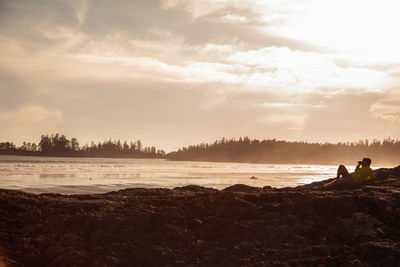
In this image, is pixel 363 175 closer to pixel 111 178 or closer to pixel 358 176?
pixel 358 176

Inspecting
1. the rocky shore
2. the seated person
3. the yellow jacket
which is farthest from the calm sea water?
the yellow jacket

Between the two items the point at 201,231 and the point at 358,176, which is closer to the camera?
the point at 201,231

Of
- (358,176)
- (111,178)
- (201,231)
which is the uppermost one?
(358,176)

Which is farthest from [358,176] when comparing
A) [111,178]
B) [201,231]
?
[111,178]

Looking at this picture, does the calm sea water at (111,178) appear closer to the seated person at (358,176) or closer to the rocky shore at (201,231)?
the rocky shore at (201,231)

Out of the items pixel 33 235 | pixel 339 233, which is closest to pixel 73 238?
pixel 33 235

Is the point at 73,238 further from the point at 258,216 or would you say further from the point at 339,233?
the point at 339,233

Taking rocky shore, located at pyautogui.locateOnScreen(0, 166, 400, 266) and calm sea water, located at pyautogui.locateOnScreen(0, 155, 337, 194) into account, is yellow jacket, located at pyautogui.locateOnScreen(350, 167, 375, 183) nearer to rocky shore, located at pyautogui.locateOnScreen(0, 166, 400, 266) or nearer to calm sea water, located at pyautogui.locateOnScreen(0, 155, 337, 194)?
rocky shore, located at pyautogui.locateOnScreen(0, 166, 400, 266)

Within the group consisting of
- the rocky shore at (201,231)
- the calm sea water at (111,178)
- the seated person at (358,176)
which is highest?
the seated person at (358,176)

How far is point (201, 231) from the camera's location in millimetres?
7105

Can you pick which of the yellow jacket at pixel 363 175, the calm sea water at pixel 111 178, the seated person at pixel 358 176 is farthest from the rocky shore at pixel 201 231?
the calm sea water at pixel 111 178

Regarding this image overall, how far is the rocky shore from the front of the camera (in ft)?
19.9

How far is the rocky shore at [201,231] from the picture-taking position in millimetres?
6074

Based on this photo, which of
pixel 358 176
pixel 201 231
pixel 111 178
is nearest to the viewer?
pixel 201 231
